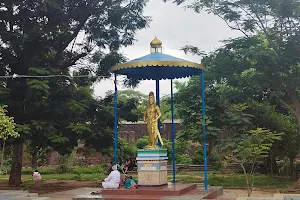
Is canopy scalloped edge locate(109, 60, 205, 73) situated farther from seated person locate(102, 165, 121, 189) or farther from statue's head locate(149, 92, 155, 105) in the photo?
seated person locate(102, 165, 121, 189)

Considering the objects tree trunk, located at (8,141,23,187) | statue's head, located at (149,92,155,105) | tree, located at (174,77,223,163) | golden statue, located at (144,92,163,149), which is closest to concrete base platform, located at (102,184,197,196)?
golden statue, located at (144,92,163,149)

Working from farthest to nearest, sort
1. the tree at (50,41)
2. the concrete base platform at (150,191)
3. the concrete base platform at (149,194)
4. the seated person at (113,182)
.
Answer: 1. the tree at (50,41)
2. the seated person at (113,182)
3. the concrete base platform at (150,191)
4. the concrete base platform at (149,194)

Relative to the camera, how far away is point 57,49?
1658 centimetres

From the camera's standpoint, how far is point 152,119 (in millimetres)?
12000

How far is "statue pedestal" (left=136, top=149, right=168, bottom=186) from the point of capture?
11148 mm

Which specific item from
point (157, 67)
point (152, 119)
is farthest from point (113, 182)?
point (157, 67)

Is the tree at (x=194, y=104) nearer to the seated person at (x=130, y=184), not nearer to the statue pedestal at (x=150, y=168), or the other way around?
the statue pedestal at (x=150, y=168)

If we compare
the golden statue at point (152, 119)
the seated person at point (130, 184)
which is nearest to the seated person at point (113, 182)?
the seated person at point (130, 184)

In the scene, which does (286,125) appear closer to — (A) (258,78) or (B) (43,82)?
(A) (258,78)

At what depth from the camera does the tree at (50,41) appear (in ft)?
47.3

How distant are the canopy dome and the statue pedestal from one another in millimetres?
2470

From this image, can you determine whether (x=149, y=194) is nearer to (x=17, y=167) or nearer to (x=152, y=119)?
(x=152, y=119)

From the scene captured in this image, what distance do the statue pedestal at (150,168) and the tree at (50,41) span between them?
3.84 metres

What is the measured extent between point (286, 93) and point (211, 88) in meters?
3.12
